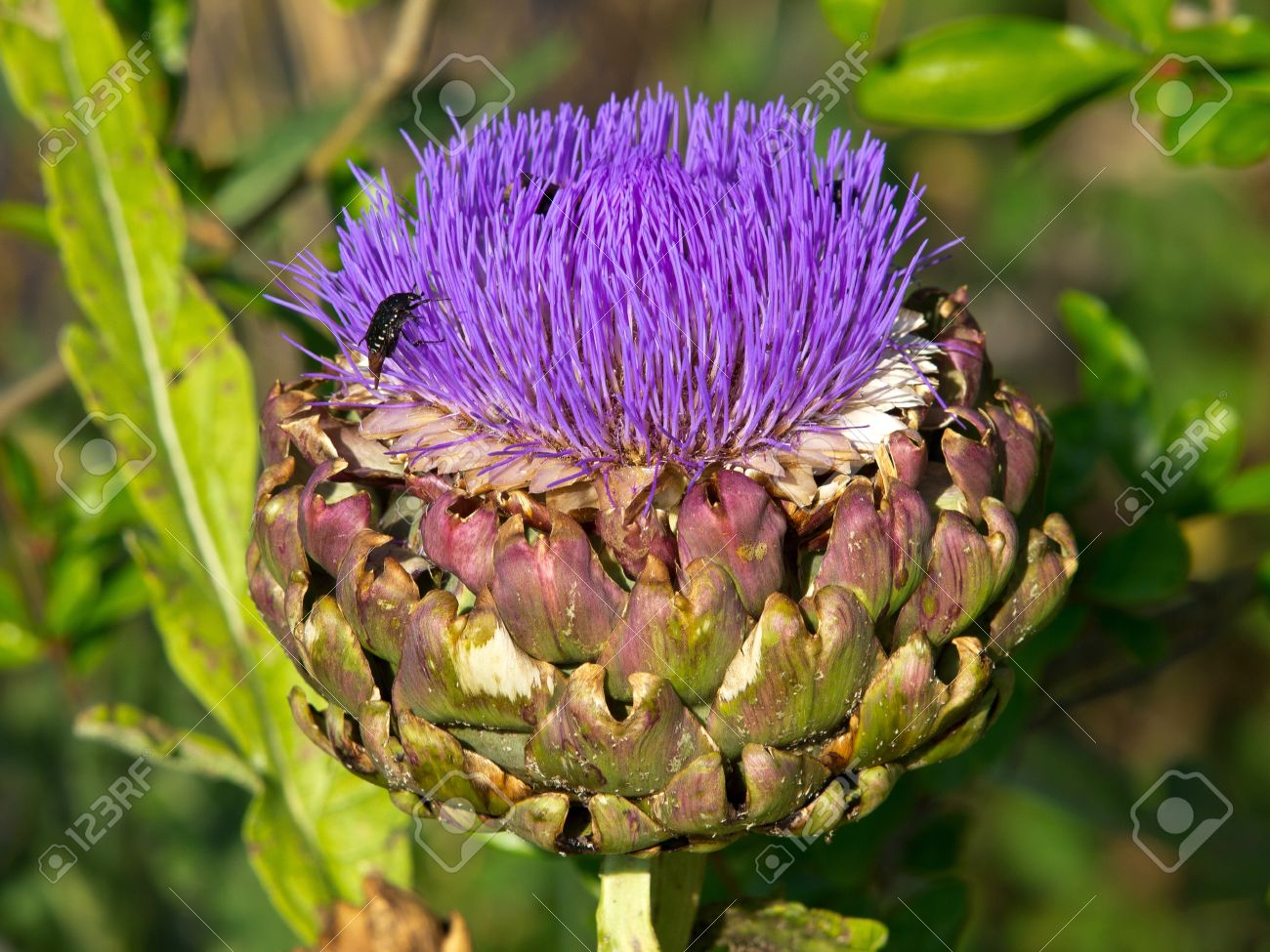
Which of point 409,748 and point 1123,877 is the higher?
point 409,748

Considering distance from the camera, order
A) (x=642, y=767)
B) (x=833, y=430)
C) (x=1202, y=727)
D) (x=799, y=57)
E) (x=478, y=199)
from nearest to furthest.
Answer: (x=642, y=767) → (x=833, y=430) → (x=478, y=199) → (x=1202, y=727) → (x=799, y=57)

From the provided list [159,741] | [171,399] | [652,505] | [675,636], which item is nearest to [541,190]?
[652,505]

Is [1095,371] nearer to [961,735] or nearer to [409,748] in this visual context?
[961,735]

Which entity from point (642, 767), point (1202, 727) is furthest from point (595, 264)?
point (1202, 727)

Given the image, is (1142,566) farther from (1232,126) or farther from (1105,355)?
(1232,126)

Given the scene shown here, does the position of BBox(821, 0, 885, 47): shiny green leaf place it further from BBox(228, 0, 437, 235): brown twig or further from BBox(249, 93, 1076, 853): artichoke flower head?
BBox(228, 0, 437, 235): brown twig

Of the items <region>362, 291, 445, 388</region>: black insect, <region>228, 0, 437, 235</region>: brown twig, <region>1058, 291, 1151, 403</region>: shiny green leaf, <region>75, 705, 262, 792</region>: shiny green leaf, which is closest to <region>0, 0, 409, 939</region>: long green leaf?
<region>75, 705, 262, 792</region>: shiny green leaf

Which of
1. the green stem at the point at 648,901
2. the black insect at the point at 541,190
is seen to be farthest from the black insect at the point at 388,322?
the green stem at the point at 648,901
